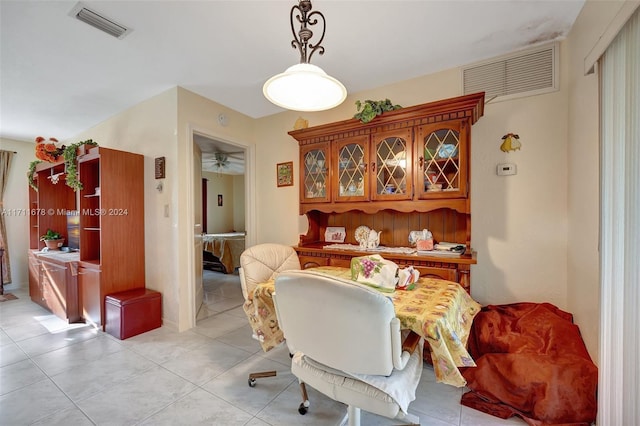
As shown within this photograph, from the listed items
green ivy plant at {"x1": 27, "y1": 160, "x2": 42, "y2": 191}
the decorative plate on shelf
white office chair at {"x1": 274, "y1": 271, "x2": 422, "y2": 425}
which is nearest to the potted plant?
green ivy plant at {"x1": 27, "y1": 160, "x2": 42, "y2": 191}

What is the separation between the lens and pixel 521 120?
7.13 ft

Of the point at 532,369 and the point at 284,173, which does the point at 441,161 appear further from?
the point at 284,173

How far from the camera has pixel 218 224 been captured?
723 centimetres

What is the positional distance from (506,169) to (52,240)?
228 inches

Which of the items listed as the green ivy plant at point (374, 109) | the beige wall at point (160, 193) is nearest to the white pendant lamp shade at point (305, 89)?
the green ivy plant at point (374, 109)

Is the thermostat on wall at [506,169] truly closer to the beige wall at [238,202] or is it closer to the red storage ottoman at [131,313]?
the red storage ottoman at [131,313]

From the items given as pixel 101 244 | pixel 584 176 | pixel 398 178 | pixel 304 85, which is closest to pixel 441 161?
pixel 398 178

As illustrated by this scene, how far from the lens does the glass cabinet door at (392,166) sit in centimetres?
230

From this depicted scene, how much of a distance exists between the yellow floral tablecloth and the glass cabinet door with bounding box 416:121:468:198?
776mm

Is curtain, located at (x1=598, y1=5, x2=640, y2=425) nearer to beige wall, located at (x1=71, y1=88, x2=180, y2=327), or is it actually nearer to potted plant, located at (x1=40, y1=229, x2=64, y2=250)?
beige wall, located at (x1=71, y1=88, x2=180, y2=327)

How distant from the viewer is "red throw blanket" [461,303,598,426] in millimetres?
1438

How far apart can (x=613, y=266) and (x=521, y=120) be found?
4.45 ft

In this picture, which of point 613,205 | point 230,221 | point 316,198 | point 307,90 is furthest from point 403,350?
point 230,221

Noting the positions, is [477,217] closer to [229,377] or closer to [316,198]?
[316,198]
